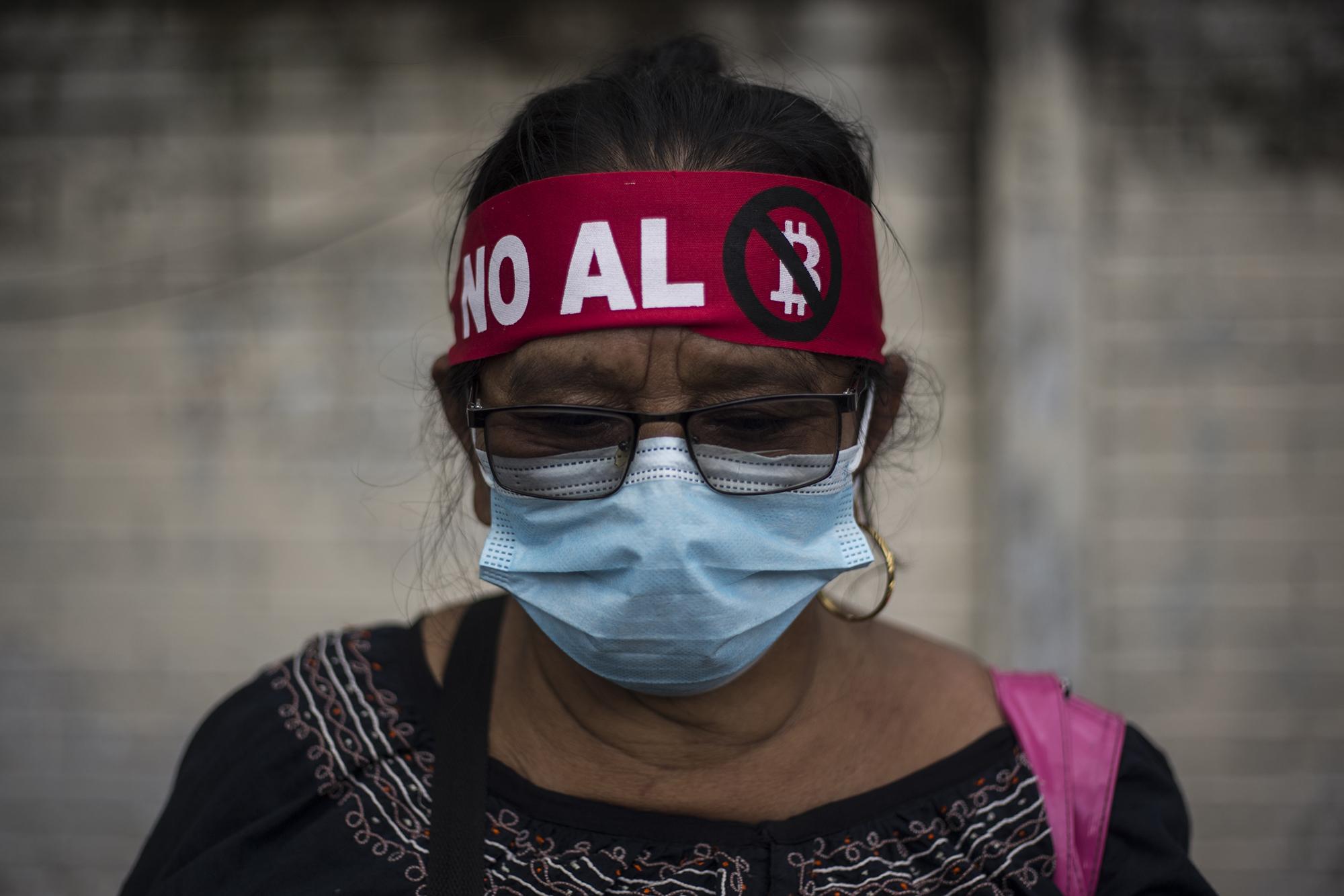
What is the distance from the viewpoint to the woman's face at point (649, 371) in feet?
4.48

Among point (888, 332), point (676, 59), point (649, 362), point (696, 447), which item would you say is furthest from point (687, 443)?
point (888, 332)

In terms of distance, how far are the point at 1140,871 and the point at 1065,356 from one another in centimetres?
231

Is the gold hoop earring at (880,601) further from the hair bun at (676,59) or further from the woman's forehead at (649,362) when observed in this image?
the hair bun at (676,59)

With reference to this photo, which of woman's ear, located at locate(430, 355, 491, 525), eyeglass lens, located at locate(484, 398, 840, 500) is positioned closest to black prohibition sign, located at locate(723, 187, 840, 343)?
eyeglass lens, located at locate(484, 398, 840, 500)

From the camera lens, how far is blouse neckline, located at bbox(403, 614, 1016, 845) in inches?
57.1

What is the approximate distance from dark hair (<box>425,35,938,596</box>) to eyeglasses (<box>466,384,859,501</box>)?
0.11 meters

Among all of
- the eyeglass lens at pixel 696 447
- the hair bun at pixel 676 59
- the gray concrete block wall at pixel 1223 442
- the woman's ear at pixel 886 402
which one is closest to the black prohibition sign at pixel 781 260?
the eyeglass lens at pixel 696 447

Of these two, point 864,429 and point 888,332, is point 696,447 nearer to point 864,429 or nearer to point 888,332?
point 864,429

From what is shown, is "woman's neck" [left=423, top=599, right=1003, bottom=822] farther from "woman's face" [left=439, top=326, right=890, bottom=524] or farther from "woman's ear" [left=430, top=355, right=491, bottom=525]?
"woman's face" [left=439, top=326, right=890, bottom=524]

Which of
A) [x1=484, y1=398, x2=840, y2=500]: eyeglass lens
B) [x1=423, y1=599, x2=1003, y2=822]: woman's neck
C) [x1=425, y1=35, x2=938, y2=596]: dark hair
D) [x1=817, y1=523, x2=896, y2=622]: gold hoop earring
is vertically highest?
[x1=425, y1=35, x2=938, y2=596]: dark hair

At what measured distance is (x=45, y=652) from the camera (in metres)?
3.94

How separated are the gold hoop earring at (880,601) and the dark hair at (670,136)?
24 centimetres

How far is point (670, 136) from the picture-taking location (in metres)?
1.44

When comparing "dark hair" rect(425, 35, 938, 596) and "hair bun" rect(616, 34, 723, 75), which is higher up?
"hair bun" rect(616, 34, 723, 75)
